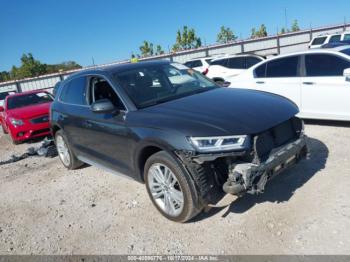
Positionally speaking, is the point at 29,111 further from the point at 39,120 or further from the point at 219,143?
the point at 219,143

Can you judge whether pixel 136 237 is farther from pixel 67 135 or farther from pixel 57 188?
pixel 67 135

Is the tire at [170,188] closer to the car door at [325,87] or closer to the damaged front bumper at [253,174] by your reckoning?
the damaged front bumper at [253,174]

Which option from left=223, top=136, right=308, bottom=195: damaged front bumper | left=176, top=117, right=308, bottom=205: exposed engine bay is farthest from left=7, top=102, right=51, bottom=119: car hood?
left=223, top=136, right=308, bottom=195: damaged front bumper

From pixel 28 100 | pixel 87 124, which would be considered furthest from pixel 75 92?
pixel 28 100

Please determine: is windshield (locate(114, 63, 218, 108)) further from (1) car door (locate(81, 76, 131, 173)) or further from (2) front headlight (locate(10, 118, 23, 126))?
(2) front headlight (locate(10, 118, 23, 126))

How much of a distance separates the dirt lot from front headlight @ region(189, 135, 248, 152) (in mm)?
762

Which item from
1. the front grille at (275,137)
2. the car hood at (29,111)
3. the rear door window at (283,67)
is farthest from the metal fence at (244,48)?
the front grille at (275,137)

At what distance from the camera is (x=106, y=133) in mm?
4543

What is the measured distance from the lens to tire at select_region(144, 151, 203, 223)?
137 inches

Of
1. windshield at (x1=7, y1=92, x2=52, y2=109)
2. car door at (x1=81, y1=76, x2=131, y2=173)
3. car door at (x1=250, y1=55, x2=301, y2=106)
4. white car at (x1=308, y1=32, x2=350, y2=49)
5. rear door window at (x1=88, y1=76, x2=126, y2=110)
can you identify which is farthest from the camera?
white car at (x1=308, y1=32, x2=350, y2=49)

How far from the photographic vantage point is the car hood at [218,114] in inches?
135

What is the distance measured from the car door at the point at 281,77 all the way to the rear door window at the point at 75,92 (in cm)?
409

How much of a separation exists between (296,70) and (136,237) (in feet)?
16.5

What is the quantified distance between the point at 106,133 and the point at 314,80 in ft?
14.3
